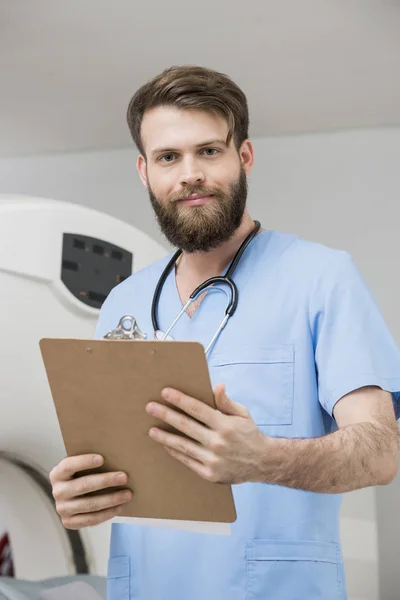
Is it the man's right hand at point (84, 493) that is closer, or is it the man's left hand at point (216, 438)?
the man's left hand at point (216, 438)

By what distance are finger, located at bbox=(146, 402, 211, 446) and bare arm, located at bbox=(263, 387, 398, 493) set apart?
0.07 m

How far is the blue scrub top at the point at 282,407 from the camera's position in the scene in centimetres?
99

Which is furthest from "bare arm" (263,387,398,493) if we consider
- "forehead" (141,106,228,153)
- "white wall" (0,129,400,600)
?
"white wall" (0,129,400,600)

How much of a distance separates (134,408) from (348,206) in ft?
7.26

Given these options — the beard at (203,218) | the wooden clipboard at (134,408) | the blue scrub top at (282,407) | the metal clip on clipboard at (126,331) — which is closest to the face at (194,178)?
the beard at (203,218)

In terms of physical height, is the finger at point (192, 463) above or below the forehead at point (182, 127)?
below

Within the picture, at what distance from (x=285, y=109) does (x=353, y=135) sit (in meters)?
0.29

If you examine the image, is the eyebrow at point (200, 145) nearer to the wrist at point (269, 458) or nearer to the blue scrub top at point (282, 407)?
the blue scrub top at point (282, 407)

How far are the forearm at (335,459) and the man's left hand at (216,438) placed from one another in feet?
0.08

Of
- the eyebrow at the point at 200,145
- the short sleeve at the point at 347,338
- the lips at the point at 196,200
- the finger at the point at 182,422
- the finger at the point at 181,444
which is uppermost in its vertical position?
the eyebrow at the point at 200,145

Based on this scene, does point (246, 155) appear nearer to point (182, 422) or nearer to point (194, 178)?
point (194, 178)

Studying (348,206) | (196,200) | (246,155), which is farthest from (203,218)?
(348,206)

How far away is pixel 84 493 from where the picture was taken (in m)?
0.92

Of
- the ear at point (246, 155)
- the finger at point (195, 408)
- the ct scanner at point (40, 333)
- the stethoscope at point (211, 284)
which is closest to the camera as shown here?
the finger at point (195, 408)
